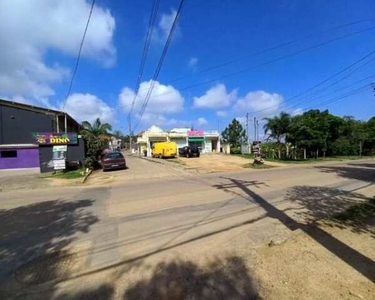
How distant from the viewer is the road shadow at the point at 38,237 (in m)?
4.65

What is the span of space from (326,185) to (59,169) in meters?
18.2

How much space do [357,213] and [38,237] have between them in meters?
7.87

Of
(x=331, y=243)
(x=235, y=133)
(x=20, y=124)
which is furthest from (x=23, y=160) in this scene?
(x=235, y=133)

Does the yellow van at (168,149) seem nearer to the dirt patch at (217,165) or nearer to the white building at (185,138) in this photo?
the dirt patch at (217,165)

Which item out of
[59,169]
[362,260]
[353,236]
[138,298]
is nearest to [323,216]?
[353,236]

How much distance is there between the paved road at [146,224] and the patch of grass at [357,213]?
38cm

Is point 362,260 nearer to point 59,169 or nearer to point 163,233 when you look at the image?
point 163,233

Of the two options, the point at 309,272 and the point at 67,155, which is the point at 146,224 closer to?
the point at 309,272

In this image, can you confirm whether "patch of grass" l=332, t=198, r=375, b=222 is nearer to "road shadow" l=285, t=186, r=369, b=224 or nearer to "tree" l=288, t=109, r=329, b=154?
"road shadow" l=285, t=186, r=369, b=224

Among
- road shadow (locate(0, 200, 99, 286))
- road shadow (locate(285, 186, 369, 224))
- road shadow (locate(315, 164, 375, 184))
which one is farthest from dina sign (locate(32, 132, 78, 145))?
road shadow (locate(315, 164, 375, 184))

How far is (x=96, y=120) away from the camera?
5553 cm

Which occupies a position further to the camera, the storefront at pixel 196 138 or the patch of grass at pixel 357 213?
the storefront at pixel 196 138

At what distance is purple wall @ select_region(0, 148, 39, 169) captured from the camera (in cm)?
2433

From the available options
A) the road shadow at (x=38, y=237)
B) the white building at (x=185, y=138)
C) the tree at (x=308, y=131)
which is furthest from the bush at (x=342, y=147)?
the road shadow at (x=38, y=237)
